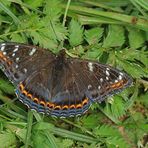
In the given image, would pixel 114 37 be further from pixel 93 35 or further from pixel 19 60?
pixel 19 60

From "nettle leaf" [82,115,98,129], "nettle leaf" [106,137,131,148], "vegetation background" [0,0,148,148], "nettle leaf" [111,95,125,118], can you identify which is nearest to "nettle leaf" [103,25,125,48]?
"vegetation background" [0,0,148,148]

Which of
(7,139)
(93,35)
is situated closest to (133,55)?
(93,35)

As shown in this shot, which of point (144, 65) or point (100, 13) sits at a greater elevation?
point (100, 13)

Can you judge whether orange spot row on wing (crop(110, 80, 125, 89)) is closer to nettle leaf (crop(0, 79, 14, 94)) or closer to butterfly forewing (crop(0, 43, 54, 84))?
butterfly forewing (crop(0, 43, 54, 84))

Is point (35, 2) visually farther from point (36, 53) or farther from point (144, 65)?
point (144, 65)

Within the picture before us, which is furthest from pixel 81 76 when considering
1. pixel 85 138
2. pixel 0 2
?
pixel 0 2
